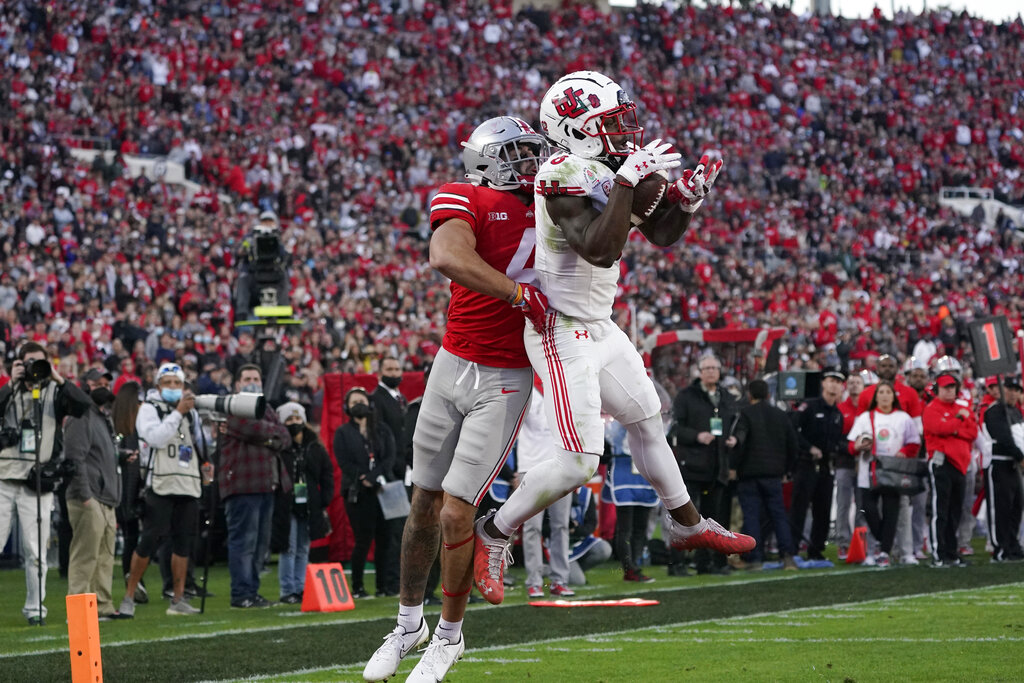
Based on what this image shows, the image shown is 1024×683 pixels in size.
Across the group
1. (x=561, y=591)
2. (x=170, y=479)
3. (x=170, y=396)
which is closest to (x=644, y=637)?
(x=561, y=591)

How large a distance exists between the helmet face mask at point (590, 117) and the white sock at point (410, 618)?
2001 mm

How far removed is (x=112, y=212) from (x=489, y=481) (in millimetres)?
19069

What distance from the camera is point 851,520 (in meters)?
15.8

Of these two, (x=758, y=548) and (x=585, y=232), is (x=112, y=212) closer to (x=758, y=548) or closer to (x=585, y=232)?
(x=758, y=548)

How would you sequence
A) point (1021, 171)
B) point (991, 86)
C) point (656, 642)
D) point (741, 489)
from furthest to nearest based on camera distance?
point (991, 86), point (1021, 171), point (741, 489), point (656, 642)

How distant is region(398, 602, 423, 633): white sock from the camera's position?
618 centimetres

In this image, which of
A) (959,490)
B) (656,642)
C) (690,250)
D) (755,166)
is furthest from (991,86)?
(656,642)

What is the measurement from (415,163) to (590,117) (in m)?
25.3

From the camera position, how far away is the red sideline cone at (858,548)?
14.5 m

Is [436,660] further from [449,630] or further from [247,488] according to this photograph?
[247,488]

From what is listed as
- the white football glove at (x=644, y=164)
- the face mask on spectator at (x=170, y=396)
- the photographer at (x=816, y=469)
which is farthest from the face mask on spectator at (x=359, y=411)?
the white football glove at (x=644, y=164)

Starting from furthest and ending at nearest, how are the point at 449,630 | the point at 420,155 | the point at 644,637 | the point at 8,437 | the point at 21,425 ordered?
the point at 420,155 → the point at 21,425 → the point at 8,437 → the point at 644,637 → the point at 449,630

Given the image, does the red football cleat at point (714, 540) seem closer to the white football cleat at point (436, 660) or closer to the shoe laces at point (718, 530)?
the shoe laces at point (718, 530)

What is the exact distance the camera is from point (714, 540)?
6062mm
